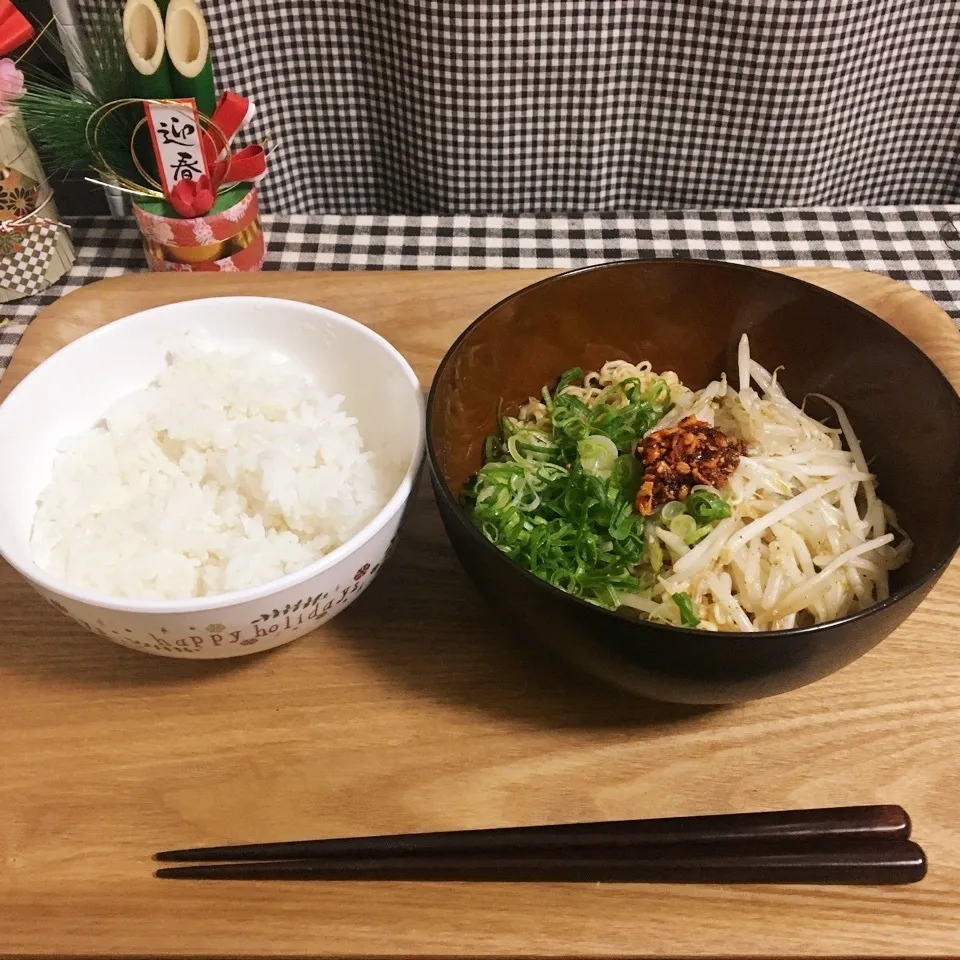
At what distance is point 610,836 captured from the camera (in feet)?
2.94

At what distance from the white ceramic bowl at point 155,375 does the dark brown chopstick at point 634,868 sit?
0.24 meters

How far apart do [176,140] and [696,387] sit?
3.42ft

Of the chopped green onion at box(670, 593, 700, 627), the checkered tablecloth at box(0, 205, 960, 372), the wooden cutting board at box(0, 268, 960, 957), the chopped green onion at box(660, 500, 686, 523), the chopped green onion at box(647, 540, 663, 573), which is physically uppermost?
the chopped green onion at box(660, 500, 686, 523)

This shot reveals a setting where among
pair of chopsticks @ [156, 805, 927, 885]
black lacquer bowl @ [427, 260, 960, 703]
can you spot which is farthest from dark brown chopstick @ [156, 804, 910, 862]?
black lacquer bowl @ [427, 260, 960, 703]

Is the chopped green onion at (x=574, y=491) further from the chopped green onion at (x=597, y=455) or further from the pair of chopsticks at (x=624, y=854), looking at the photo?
the pair of chopsticks at (x=624, y=854)

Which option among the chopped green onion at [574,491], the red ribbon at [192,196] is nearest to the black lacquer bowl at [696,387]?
the chopped green onion at [574,491]

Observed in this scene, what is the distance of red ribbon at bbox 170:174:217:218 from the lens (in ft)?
5.32

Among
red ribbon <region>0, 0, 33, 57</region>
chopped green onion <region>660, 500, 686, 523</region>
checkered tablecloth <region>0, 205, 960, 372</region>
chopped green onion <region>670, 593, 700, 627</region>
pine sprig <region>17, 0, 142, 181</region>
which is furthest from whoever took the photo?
checkered tablecloth <region>0, 205, 960, 372</region>

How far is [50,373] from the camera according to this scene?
1151 millimetres

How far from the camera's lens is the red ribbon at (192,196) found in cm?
162

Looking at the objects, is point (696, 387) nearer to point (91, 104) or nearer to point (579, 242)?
point (579, 242)

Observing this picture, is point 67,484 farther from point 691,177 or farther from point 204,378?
point 691,177

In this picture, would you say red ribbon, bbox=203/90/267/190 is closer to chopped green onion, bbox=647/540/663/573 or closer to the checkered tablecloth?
the checkered tablecloth

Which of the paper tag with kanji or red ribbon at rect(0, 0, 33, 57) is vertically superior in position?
red ribbon at rect(0, 0, 33, 57)
